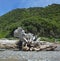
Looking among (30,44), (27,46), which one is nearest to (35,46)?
(30,44)

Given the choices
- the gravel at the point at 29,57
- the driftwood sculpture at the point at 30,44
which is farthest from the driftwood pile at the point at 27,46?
the gravel at the point at 29,57

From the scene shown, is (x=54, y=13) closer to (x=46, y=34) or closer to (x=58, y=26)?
(x=58, y=26)

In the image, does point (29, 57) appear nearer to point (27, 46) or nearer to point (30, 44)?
point (30, 44)

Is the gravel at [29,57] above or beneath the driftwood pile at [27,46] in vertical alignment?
beneath

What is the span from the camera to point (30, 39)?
814 inches

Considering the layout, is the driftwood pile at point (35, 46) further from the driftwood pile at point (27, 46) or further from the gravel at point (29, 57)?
the gravel at point (29, 57)

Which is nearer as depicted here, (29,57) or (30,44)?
(29,57)

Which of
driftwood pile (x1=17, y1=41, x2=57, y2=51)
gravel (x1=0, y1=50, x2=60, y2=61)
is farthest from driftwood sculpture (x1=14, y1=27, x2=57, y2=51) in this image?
gravel (x1=0, y1=50, x2=60, y2=61)

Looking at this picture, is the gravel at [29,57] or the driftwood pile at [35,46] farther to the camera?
the driftwood pile at [35,46]

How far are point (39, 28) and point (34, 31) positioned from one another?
1973 millimetres

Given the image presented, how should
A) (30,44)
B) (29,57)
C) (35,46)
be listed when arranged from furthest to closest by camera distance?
(35,46)
(30,44)
(29,57)

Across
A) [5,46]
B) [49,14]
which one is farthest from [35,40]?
[49,14]

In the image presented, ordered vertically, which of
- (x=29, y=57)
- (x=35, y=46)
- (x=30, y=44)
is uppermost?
(x=30, y=44)

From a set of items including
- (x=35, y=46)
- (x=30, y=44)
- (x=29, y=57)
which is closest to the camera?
(x=29, y=57)
